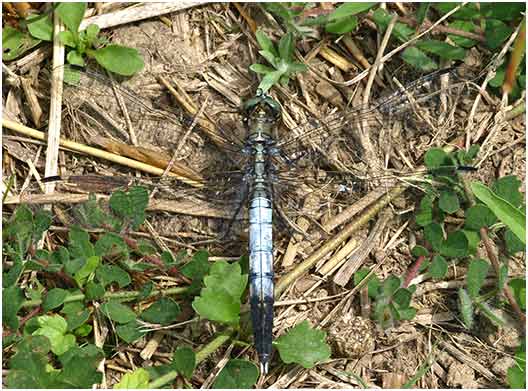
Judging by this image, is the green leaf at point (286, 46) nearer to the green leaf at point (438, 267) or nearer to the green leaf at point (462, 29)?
the green leaf at point (462, 29)

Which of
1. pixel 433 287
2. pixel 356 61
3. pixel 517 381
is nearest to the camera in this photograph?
pixel 517 381

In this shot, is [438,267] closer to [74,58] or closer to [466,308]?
[466,308]

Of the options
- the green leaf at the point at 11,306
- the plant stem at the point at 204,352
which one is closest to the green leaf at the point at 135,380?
the plant stem at the point at 204,352

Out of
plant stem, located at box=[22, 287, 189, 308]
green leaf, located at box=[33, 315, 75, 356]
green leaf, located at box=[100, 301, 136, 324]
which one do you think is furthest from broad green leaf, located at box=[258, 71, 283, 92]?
green leaf, located at box=[33, 315, 75, 356]

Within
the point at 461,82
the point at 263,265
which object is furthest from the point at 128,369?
the point at 461,82

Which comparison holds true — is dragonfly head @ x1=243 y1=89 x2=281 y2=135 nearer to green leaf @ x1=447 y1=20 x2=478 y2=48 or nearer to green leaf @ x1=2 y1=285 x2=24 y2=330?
green leaf @ x1=447 y1=20 x2=478 y2=48

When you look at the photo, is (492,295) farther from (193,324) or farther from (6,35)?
(6,35)
